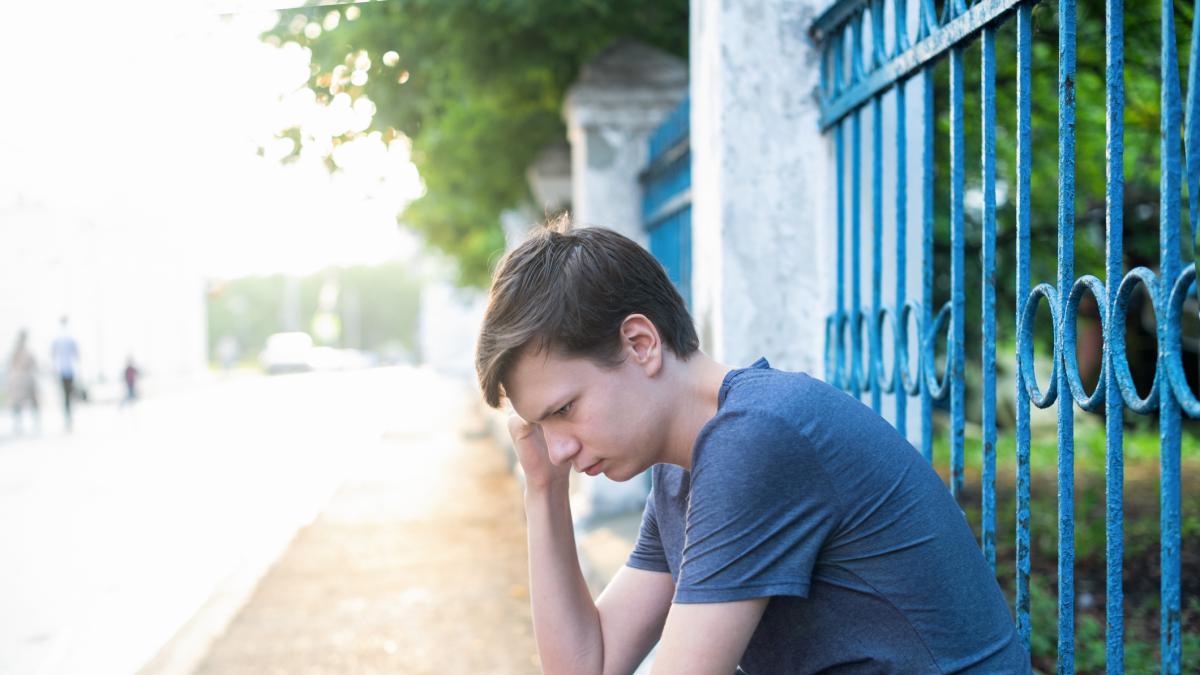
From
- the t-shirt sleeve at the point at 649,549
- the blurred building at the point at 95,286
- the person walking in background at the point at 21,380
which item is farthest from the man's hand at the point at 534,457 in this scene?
the blurred building at the point at 95,286

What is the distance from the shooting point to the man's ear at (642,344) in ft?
5.70

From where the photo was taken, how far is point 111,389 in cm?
2958

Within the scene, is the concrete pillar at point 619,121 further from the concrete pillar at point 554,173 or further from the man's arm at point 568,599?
the man's arm at point 568,599

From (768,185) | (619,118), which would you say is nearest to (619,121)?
(619,118)

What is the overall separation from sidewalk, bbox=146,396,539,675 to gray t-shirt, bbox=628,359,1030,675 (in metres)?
2.79

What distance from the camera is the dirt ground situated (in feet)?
14.2

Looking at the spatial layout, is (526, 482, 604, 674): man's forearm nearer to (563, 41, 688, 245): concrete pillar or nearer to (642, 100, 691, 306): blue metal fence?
(642, 100, 691, 306): blue metal fence

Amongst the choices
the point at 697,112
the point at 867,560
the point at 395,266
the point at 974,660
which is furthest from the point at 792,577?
the point at 395,266

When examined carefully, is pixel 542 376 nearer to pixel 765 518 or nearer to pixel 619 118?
pixel 765 518

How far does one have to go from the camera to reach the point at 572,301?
1.71 meters

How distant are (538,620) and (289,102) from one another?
4942mm

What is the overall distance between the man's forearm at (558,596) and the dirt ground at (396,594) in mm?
2149

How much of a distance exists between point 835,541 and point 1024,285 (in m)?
0.55

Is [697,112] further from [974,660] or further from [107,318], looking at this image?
[107,318]
